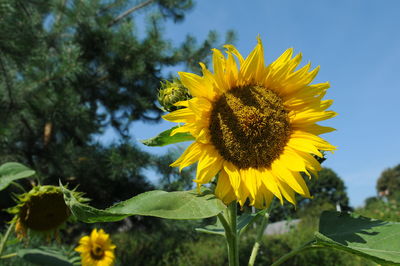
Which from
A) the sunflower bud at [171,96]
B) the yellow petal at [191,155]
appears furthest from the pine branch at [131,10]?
the yellow petal at [191,155]

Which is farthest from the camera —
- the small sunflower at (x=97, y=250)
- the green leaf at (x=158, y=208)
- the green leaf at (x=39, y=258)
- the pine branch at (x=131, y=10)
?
the pine branch at (x=131, y=10)

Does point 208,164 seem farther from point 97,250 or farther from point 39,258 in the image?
point 97,250

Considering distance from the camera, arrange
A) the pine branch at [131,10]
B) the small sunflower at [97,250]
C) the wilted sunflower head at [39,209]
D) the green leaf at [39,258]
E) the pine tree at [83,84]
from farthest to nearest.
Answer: the pine branch at [131,10]
the pine tree at [83,84]
the small sunflower at [97,250]
the green leaf at [39,258]
the wilted sunflower head at [39,209]

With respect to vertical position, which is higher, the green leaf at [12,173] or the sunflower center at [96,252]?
the green leaf at [12,173]

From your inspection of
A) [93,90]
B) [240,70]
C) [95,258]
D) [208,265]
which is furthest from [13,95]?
[240,70]

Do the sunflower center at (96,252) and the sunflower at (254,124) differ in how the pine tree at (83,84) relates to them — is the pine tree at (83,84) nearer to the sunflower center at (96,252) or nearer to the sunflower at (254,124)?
the sunflower center at (96,252)

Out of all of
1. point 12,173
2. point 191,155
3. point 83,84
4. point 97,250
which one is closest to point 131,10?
point 83,84

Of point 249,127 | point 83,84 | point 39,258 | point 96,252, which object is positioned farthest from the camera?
point 83,84
